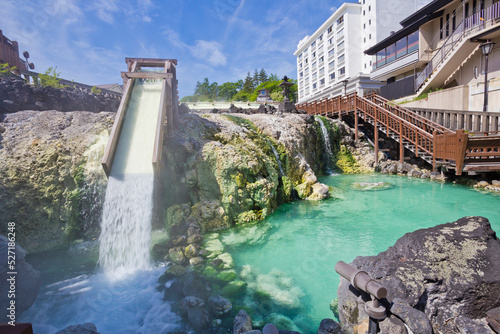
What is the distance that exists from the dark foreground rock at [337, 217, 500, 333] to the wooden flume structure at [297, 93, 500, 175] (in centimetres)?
849

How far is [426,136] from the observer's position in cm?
1282

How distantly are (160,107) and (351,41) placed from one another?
46.4 metres

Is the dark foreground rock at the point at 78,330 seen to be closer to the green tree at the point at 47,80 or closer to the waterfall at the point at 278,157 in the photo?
the waterfall at the point at 278,157

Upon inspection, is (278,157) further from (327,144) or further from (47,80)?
(47,80)

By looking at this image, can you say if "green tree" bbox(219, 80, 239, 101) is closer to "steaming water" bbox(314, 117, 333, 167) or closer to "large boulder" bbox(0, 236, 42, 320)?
"steaming water" bbox(314, 117, 333, 167)

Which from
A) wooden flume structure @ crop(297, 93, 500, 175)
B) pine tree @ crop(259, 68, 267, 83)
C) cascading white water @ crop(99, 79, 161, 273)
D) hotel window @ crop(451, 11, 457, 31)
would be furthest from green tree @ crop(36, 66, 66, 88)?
pine tree @ crop(259, 68, 267, 83)

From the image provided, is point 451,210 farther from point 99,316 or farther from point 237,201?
point 99,316

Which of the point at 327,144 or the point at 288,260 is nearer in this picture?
the point at 288,260

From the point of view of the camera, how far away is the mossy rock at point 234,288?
5086 millimetres

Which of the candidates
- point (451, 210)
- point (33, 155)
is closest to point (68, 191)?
point (33, 155)

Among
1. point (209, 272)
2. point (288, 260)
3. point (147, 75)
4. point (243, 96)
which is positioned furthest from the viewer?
point (243, 96)

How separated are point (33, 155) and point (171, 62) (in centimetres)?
638

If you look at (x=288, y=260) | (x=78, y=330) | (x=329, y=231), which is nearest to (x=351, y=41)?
(x=329, y=231)

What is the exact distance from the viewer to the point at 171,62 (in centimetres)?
1109
